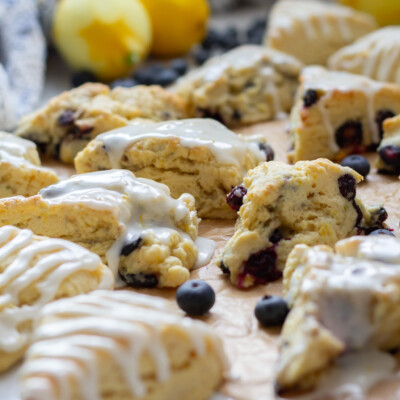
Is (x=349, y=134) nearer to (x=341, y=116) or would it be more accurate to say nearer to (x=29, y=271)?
(x=341, y=116)

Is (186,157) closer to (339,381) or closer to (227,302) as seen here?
(227,302)

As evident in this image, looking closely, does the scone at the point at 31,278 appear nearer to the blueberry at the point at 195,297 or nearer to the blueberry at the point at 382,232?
the blueberry at the point at 195,297

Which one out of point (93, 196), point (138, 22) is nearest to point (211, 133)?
point (93, 196)

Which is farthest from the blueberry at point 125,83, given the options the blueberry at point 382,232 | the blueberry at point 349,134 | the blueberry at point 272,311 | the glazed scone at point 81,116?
the blueberry at point 272,311

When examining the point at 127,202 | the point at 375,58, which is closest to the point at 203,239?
the point at 127,202

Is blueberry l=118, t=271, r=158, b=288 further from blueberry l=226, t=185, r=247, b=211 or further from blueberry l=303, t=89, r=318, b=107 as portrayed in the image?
blueberry l=303, t=89, r=318, b=107

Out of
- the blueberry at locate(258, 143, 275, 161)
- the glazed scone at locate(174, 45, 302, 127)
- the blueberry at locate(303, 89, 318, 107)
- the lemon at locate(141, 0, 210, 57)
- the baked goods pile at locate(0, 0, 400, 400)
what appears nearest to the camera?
the baked goods pile at locate(0, 0, 400, 400)

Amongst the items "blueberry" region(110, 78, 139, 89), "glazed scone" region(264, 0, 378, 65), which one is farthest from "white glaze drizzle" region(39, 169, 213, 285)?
"glazed scone" region(264, 0, 378, 65)
